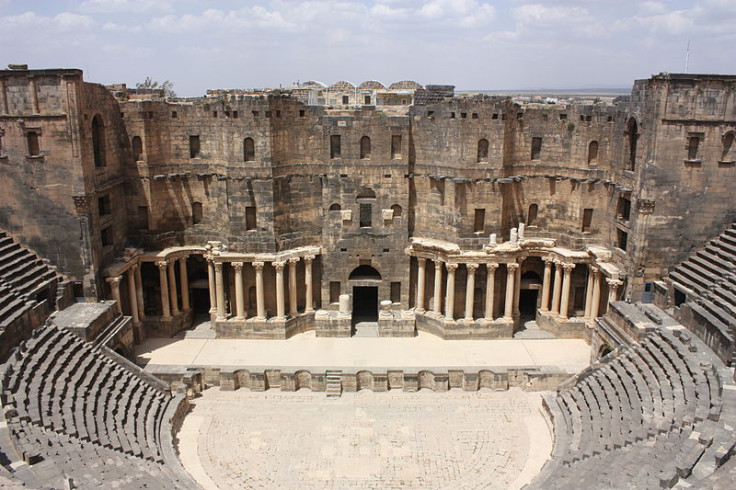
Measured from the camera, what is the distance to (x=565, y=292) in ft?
111

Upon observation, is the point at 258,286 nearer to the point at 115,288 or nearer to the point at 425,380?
the point at 115,288

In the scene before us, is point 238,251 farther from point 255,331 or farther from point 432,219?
point 432,219

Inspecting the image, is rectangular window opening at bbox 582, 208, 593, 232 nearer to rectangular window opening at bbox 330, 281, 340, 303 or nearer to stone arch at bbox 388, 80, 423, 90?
rectangular window opening at bbox 330, 281, 340, 303

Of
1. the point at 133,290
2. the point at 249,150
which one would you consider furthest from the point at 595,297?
the point at 133,290

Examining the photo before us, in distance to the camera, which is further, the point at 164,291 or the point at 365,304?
the point at 365,304

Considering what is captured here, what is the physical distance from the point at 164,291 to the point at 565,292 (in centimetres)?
2189

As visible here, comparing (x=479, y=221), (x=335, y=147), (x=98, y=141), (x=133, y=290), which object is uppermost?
(x=98, y=141)

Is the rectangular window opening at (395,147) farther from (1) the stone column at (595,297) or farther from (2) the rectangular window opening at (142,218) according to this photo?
(2) the rectangular window opening at (142,218)

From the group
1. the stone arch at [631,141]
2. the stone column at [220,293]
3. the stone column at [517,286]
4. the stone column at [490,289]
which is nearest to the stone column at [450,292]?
the stone column at [490,289]

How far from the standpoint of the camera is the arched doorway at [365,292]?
1399 inches

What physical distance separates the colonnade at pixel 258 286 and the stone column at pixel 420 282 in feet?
19.6

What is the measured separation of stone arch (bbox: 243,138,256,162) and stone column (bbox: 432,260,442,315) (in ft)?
37.4

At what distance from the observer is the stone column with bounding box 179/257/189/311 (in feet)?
115

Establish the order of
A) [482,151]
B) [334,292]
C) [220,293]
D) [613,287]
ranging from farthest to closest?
[334,292] → [220,293] → [482,151] → [613,287]
